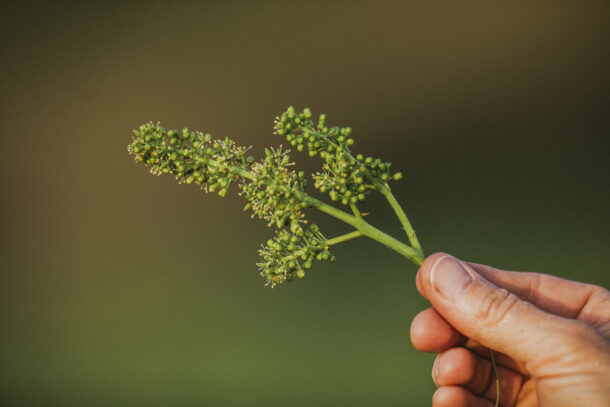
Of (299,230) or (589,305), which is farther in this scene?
(589,305)

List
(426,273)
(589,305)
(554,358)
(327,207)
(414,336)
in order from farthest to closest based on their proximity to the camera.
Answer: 1. (414,336)
2. (589,305)
3. (426,273)
4. (327,207)
5. (554,358)

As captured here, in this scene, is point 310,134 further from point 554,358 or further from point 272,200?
point 554,358

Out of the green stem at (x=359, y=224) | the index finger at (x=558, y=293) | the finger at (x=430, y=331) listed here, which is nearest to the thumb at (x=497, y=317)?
the green stem at (x=359, y=224)

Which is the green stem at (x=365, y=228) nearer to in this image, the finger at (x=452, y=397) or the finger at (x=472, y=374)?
the finger at (x=472, y=374)

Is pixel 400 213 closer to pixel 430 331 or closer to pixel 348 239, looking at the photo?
pixel 348 239

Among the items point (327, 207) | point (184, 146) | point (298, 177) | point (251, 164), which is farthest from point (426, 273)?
point (184, 146)

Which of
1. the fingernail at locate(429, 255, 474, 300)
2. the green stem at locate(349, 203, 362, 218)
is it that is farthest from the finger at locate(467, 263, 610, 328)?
the green stem at locate(349, 203, 362, 218)

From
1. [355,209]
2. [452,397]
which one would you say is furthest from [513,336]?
[452,397]
